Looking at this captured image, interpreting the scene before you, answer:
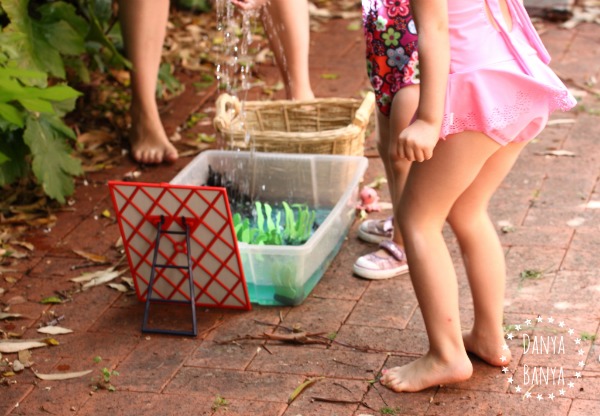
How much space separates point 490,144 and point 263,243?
1.14 m

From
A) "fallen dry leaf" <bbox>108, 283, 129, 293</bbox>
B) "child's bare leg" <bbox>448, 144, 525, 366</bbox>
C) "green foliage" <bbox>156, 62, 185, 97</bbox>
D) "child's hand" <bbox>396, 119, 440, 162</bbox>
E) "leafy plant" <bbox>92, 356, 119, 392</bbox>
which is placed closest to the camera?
"child's hand" <bbox>396, 119, 440, 162</bbox>

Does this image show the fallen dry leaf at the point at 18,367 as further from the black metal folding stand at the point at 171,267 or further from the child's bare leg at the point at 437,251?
the child's bare leg at the point at 437,251

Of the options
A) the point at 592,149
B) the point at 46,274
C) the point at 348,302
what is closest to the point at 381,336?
the point at 348,302

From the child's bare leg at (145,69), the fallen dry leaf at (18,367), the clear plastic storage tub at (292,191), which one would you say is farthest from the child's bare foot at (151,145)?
the fallen dry leaf at (18,367)

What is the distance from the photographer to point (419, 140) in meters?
2.33

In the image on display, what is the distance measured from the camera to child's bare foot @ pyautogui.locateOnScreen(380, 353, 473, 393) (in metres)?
2.68

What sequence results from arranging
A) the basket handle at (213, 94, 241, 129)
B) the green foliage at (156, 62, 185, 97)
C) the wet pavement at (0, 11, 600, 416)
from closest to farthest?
1. the wet pavement at (0, 11, 600, 416)
2. the basket handle at (213, 94, 241, 129)
3. the green foliage at (156, 62, 185, 97)

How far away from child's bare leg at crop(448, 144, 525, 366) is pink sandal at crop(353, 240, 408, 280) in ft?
1.94

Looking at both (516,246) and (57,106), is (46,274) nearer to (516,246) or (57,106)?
(57,106)

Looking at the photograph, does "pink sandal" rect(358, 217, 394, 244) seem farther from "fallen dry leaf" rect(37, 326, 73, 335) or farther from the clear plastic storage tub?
"fallen dry leaf" rect(37, 326, 73, 335)

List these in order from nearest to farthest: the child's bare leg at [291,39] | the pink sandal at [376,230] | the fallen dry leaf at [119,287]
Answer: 1. the fallen dry leaf at [119,287]
2. the pink sandal at [376,230]
3. the child's bare leg at [291,39]

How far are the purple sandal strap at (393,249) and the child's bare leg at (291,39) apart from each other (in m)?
1.01

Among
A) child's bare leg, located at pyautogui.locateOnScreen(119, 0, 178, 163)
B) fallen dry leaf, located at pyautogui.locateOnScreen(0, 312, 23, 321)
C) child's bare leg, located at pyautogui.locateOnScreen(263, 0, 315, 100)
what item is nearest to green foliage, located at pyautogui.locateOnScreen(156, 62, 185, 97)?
child's bare leg, located at pyautogui.locateOnScreen(119, 0, 178, 163)

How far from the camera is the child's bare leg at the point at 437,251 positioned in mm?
2479
